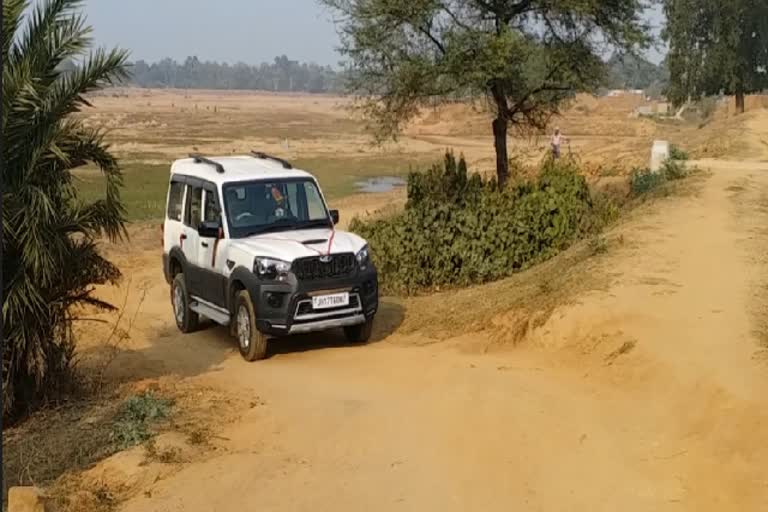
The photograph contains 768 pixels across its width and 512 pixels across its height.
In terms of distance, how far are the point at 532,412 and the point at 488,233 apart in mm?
8274

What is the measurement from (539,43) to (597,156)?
1544 cm

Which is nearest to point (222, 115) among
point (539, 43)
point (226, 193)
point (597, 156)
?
point (597, 156)

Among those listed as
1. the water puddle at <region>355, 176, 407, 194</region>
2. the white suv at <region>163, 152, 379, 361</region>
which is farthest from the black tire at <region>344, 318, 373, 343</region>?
the water puddle at <region>355, 176, 407, 194</region>

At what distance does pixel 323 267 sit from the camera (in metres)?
10.9

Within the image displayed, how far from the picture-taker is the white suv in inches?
423

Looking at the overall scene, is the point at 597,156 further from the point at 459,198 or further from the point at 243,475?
the point at 243,475

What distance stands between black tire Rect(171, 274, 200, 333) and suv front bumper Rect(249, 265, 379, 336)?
2508mm

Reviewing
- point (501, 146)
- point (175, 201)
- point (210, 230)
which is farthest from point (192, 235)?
point (501, 146)

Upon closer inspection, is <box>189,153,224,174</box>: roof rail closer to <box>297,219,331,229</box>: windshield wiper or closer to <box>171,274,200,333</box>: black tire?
<box>297,219,331,229</box>: windshield wiper

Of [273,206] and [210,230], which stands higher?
[273,206]

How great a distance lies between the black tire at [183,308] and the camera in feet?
42.8

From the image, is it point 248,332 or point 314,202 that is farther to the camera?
point 314,202

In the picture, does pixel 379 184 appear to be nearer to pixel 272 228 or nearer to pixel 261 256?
pixel 272 228

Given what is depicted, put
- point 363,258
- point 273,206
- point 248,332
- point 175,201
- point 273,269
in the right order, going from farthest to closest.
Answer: point 175,201 → point 273,206 → point 363,258 → point 248,332 → point 273,269
